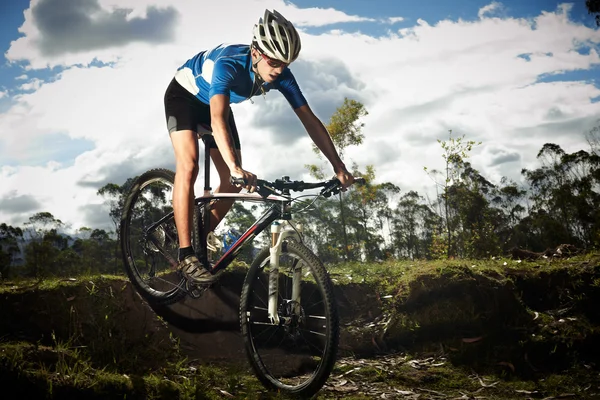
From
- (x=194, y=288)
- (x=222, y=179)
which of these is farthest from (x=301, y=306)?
(x=222, y=179)

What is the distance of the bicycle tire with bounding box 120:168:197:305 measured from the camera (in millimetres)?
5418

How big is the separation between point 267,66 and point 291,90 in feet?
1.46

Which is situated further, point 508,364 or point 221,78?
point 508,364

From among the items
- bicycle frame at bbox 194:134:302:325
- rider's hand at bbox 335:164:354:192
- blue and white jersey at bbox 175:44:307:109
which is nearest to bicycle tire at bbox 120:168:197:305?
bicycle frame at bbox 194:134:302:325

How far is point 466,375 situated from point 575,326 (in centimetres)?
161

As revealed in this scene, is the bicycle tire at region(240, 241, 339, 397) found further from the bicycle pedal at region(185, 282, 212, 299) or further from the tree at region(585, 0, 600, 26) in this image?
the tree at region(585, 0, 600, 26)

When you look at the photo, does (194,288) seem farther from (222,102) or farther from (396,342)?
(396,342)

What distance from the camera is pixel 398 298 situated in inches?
232

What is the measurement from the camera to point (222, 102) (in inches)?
162

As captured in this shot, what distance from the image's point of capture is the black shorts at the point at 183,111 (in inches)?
198

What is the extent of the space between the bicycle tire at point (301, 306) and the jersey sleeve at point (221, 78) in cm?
150

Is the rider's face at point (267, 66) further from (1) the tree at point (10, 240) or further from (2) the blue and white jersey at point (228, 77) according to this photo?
(1) the tree at point (10, 240)

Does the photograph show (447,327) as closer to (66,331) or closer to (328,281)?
(328,281)

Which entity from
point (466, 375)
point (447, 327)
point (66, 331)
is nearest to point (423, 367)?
point (466, 375)
